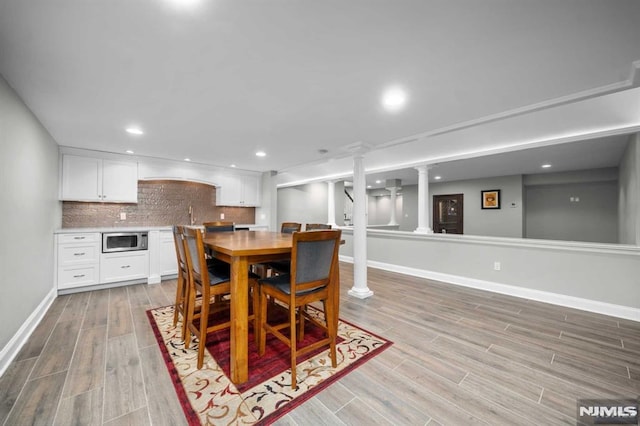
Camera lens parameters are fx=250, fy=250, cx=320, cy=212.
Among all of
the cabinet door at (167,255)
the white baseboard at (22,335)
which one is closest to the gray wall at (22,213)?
the white baseboard at (22,335)

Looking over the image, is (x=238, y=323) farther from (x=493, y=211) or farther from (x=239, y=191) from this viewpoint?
(x=493, y=211)

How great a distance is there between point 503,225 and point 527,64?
21.1 ft

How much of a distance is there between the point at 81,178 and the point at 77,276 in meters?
1.50

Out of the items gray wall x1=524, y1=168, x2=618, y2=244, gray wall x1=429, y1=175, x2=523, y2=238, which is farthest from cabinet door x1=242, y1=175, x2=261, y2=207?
gray wall x1=524, y1=168, x2=618, y2=244

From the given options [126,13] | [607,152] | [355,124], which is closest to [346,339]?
[355,124]

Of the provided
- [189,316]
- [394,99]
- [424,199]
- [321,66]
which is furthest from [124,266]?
→ [424,199]

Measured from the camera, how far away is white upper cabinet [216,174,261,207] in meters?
5.42

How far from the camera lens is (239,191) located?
223 inches

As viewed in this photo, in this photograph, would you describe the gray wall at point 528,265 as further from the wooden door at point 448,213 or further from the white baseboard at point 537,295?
the wooden door at point 448,213

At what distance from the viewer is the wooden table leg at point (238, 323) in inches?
68.7

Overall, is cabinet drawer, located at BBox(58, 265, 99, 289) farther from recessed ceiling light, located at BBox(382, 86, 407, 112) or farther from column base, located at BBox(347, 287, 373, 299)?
recessed ceiling light, located at BBox(382, 86, 407, 112)

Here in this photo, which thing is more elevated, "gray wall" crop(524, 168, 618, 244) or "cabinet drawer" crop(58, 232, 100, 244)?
"gray wall" crop(524, 168, 618, 244)

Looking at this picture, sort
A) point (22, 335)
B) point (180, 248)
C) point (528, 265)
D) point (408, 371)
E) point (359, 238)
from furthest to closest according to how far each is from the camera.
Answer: point (359, 238)
point (528, 265)
point (180, 248)
point (22, 335)
point (408, 371)

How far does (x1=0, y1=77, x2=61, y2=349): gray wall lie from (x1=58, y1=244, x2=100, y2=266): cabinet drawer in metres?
0.31
